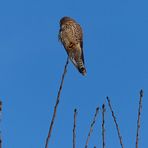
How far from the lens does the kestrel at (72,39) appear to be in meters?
9.08

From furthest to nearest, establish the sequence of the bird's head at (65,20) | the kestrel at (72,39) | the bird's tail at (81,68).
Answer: the bird's head at (65,20) < the kestrel at (72,39) < the bird's tail at (81,68)

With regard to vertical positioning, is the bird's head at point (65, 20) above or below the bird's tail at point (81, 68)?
above

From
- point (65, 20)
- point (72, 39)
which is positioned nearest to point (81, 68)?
point (72, 39)

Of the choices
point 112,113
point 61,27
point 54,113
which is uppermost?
point 61,27

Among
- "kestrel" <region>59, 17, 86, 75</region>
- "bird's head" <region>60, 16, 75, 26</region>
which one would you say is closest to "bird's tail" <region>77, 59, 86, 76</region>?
"kestrel" <region>59, 17, 86, 75</region>

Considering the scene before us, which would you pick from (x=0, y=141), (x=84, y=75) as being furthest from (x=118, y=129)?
(x=84, y=75)

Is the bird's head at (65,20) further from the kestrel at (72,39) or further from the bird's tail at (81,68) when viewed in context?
the bird's tail at (81,68)

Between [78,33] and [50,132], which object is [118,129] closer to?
[50,132]

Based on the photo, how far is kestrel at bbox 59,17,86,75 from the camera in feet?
29.8

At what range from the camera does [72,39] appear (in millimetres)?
9719

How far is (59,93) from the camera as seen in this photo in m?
3.28

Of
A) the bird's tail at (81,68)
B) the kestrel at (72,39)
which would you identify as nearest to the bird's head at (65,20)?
the kestrel at (72,39)

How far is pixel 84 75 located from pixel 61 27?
2.22 metres

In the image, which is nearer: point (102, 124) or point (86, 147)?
point (86, 147)
